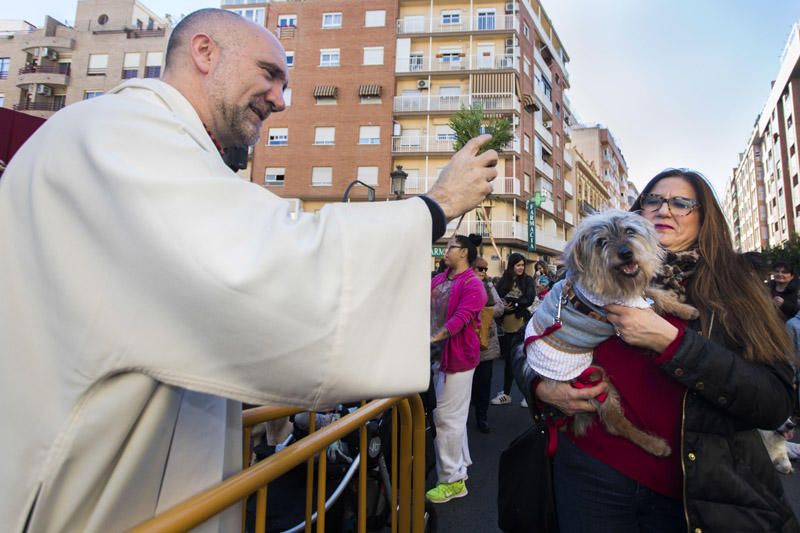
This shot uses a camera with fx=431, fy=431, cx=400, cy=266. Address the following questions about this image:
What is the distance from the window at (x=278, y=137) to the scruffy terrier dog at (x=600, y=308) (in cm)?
2904

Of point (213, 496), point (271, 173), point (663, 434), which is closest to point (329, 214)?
point (213, 496)

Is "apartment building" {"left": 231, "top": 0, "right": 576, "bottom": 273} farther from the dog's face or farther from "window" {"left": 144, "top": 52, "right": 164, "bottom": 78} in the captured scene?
the dog's face

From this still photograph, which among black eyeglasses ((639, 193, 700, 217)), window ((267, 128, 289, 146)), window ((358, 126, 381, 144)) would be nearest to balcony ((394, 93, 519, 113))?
window ((358, 126, 381, 144))

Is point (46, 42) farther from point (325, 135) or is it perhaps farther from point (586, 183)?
point (586, 183)

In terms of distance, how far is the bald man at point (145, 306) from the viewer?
707mm

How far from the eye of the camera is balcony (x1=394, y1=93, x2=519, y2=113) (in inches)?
1104

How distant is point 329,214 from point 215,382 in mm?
360

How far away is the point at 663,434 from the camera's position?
168cm

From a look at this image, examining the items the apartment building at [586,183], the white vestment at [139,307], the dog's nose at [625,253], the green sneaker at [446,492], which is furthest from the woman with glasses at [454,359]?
the apartment building at [586,183]

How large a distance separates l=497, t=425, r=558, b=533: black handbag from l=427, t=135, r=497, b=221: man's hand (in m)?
1.28

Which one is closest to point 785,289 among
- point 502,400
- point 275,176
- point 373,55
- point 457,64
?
point 502,400

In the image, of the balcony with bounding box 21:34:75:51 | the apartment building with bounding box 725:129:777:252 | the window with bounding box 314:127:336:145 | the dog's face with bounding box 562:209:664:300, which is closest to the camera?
the dog's face with bounding box 562:209:664:300

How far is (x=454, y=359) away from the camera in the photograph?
13.0 feet

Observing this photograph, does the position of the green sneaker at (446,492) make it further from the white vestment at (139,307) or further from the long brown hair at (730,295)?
the white vestment at (139,307)
